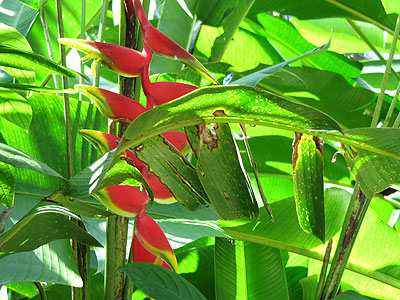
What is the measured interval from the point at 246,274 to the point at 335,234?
0.16 meters

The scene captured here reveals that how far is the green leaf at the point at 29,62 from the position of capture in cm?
26

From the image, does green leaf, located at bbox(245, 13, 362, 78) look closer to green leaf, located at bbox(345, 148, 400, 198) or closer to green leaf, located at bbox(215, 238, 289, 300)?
green leaf, located at bbox(215, 238, 289, 300)

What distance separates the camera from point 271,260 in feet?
2.02

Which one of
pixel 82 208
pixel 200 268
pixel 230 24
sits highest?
pixel 230 24

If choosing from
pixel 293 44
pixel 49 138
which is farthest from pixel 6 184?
pixel 293 44

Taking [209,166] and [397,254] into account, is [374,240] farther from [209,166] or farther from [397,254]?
[209,166]

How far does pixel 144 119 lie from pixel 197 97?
3 cm

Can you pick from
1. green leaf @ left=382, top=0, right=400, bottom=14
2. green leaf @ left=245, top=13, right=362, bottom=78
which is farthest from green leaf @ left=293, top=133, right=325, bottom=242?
green leaf @ left=245, top=13, right=362, bottom=78

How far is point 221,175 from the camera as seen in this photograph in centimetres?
26

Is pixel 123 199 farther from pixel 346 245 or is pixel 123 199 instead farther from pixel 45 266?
pixel 346 245

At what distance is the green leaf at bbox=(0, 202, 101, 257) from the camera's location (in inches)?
10.9

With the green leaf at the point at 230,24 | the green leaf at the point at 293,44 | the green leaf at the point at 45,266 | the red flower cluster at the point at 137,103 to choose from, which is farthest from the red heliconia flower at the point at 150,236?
the green leaf at the point at 293,44

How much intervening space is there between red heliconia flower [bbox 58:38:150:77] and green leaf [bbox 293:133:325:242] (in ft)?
0.35

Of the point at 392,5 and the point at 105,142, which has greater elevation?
the point at 392,5
